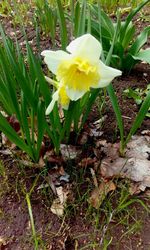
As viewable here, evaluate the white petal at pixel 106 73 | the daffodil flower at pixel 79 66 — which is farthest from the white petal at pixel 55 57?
the white petal at pixel 106 73

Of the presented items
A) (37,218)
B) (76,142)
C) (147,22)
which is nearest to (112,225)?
(37,218)

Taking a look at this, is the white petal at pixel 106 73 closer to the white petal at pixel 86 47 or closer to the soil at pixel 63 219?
the white petal at pixel 86 47

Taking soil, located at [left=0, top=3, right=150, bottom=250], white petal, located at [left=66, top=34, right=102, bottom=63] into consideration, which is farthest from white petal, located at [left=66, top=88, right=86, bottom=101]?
soil, located at [left=0, top=3, right=150, bottom=250]

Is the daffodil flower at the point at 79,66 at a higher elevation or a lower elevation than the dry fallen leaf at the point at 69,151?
higher

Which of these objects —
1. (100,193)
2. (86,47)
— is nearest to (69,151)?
(100,193)

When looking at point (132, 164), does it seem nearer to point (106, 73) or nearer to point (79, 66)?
point (106, 73)

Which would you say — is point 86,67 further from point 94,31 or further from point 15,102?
point 94,31
